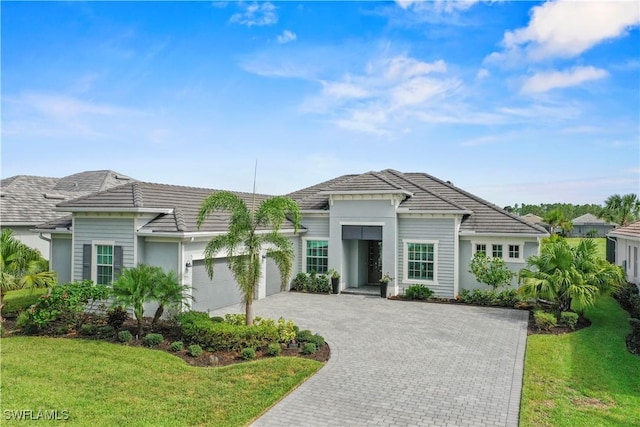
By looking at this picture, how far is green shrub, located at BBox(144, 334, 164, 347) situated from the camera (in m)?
11.5

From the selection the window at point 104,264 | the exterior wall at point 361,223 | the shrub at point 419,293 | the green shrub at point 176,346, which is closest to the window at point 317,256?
the exterior wall at point 361,223

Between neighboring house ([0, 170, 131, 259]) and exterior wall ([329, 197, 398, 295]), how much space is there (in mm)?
12535

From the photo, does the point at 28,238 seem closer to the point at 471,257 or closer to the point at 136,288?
the point at 136,288

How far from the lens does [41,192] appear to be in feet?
93.8

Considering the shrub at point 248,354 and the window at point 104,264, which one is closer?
the shrub at point 248,354

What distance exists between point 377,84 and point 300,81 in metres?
3.21

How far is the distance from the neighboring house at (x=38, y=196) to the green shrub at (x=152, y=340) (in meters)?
9.37

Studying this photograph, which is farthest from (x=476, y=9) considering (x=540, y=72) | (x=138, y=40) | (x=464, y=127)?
(x=138, y=40)

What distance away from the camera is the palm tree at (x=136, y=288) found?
11.7 m

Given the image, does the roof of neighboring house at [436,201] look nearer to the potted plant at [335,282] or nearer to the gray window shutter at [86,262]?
the potted plant at [335,282]

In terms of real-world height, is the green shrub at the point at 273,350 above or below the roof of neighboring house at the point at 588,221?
below

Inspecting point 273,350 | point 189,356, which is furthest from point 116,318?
point 273,350

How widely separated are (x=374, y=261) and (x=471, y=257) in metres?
5.65

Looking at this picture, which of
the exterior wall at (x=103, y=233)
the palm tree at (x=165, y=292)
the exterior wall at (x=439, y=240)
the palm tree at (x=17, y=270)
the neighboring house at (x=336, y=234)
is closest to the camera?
Answer: the palm tree at (x=165, y=292)
